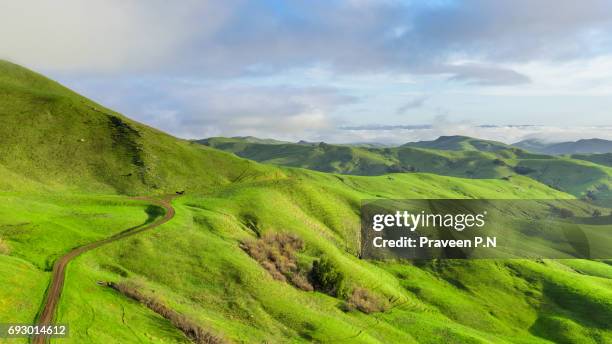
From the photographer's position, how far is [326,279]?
70375mm

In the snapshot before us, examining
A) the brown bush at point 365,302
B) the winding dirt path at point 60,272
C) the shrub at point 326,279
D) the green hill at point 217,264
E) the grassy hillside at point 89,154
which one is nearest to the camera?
the winding dirt path at point 60,272

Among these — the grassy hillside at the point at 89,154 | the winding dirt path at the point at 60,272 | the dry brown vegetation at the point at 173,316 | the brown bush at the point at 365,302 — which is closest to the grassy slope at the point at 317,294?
the winding dirt path at the point at 60,272

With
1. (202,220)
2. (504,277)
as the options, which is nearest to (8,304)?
A: (202,220)

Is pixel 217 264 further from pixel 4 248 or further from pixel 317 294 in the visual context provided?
pixel 4 248

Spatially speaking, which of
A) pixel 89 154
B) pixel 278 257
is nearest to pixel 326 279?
pixel 278 257

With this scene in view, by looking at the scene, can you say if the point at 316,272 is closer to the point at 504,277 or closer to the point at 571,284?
the point at 504,277

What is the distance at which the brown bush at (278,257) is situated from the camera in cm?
6656

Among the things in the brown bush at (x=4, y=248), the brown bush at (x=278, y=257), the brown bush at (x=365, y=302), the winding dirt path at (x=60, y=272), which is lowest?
the brown bush at (x=365, y=302)

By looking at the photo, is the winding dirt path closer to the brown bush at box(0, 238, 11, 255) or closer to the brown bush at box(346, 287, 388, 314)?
the brown bush at box(0, 238, 11, 255)

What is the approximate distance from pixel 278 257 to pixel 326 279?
28.7ft

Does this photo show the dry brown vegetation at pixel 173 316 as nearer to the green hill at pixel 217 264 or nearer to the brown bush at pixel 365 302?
the green hill at pixel 217 264

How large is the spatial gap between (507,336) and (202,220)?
2374 inches

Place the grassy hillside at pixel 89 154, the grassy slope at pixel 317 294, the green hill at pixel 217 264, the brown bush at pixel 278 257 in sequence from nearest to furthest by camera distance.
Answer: the green hill at pixel 217 264, the grassy slope at pixel 317 294, the brown bush at pixel 278 257, the grassy hillside at pixel 89 154

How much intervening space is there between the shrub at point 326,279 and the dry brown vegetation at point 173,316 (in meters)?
30.2
